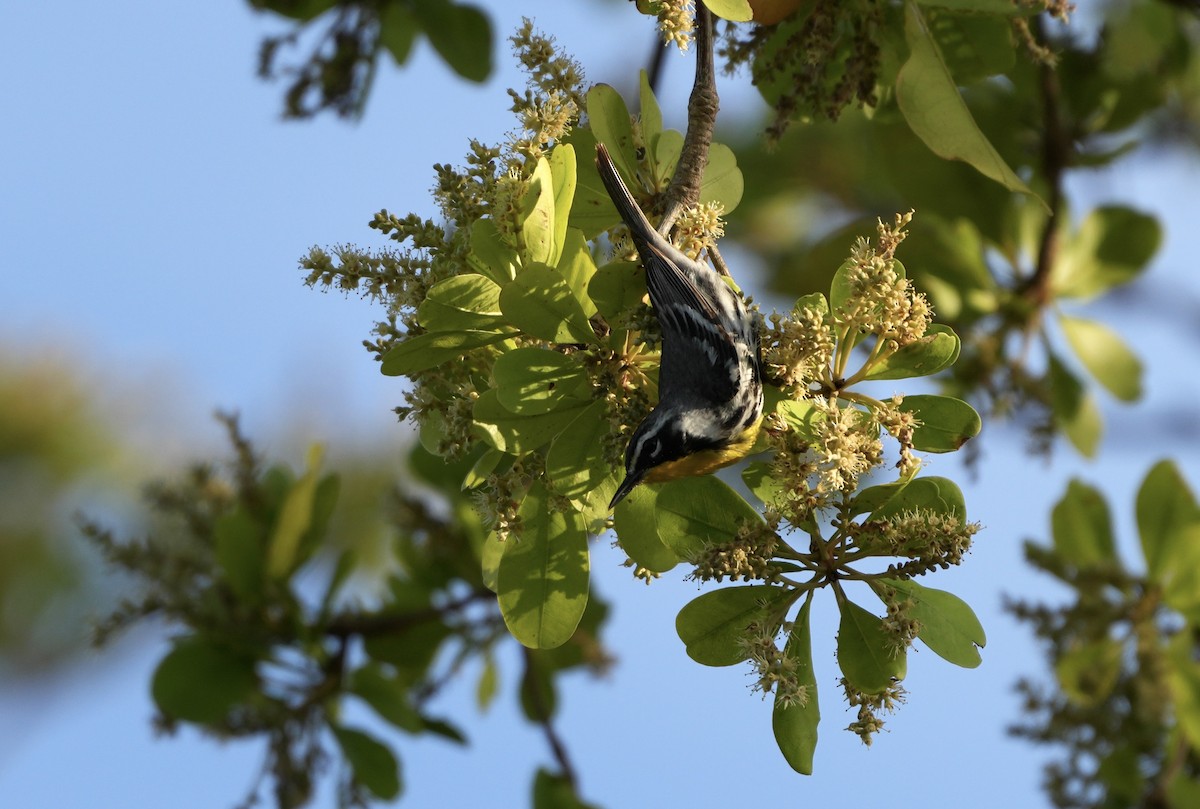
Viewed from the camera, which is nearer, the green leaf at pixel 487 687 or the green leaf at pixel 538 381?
the green leaf at pixel 538 381

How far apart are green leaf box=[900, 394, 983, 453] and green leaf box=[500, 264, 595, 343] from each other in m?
0.44

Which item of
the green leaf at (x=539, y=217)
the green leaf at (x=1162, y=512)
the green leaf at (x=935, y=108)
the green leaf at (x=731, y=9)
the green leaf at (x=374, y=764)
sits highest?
the green leaf at (x=1162, y=512)

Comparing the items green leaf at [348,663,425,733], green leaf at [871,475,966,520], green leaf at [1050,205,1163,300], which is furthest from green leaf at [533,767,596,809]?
green leaf at [1050,205,1163,300]

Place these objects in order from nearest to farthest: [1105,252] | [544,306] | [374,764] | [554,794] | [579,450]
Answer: [544,306] < [579,450] < [374,764] < [554,794] < [1105,252]

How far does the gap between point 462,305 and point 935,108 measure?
2.48 feet

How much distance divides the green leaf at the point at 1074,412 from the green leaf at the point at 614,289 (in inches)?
83.3

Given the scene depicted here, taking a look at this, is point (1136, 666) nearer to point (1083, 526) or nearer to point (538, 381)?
point (1083, 526)

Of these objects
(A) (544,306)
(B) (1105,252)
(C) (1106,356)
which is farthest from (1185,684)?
→ (A) (544,306)

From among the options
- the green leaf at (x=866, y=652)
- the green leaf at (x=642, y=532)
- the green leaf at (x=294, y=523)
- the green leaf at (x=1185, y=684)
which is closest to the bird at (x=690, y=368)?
the green leaf at (x=642, y=532)

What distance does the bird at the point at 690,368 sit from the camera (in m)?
1.31

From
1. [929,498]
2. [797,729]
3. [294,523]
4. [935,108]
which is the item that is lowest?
[797,729]

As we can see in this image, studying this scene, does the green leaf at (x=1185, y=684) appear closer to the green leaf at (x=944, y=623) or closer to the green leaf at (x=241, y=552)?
the green leaf at (x=944, y=623)

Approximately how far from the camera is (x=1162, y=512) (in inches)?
108

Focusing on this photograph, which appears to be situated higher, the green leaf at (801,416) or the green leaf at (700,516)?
the green leaf at (801,416)
